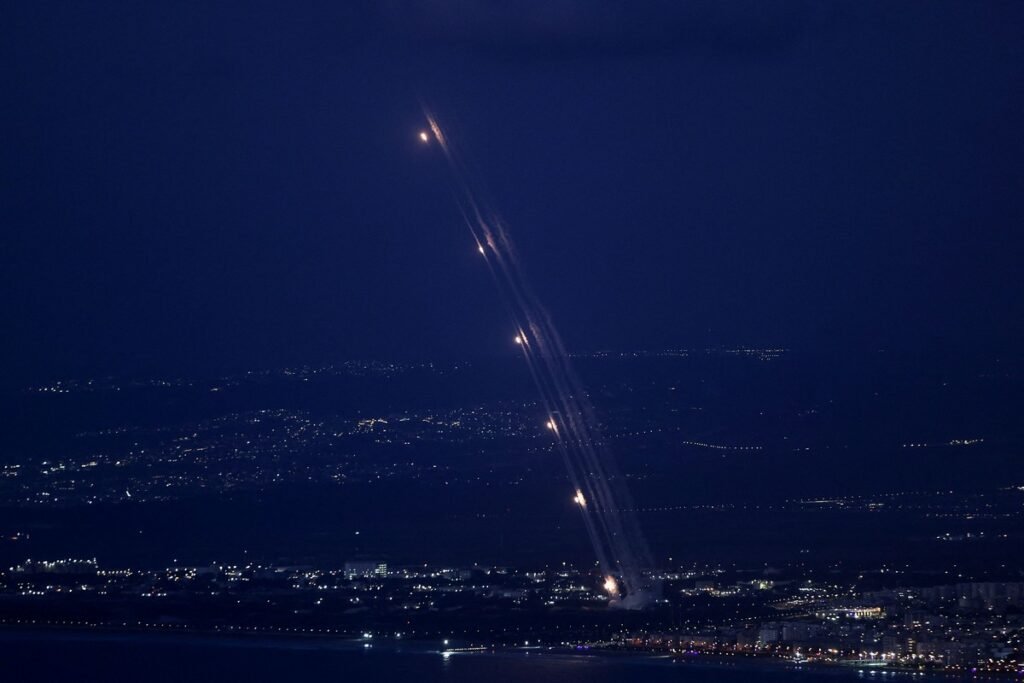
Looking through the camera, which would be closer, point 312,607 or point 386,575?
point 312,607

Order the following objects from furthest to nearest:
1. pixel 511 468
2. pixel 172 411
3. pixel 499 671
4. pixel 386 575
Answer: pixel 172 411 → pixel 511 468 → pixel 386 575 → pixel 499 671

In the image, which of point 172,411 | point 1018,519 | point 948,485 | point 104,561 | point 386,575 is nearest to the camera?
point 386,575

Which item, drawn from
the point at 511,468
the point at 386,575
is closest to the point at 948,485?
the point at 511,468

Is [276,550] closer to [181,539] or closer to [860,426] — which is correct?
[181,539]

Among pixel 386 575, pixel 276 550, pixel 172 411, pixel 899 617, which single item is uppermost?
pixel 172 411

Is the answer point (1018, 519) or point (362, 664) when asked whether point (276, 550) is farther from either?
point (1018, 519)

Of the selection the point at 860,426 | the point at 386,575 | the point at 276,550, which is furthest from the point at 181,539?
the point at 860,426

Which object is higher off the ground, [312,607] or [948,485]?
[948,485]
